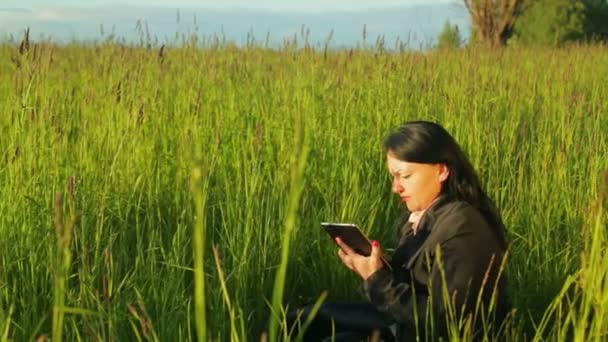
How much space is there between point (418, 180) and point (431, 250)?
21 centimetres

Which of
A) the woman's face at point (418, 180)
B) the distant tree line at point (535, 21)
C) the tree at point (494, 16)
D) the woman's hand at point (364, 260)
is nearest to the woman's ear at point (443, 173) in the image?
the woman's face at point (418, 180)

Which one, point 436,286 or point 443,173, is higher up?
point 443,173

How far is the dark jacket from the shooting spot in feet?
7.25

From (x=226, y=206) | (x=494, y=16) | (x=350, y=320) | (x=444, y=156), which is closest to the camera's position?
(x=444, y=156)

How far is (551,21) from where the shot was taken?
813 inches

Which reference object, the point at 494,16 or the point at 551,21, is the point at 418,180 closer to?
the point at 494,16

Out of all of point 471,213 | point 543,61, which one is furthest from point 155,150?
point 543,61

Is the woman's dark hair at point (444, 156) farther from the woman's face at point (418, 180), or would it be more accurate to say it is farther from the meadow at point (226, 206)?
the meadow at point (226, 206)

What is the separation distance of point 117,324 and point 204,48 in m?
4.09

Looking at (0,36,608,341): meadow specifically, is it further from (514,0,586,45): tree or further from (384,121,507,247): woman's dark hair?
(514,0,586,45): tree

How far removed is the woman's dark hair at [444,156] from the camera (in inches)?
94.5

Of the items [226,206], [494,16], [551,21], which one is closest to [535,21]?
[551,21]

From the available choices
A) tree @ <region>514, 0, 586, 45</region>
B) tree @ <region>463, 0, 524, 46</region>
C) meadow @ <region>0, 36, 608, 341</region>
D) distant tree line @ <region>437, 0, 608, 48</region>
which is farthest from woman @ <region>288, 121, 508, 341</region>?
tree @ <region>514, 0, 586, 45</region>

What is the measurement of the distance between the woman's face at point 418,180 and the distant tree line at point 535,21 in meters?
12.5
